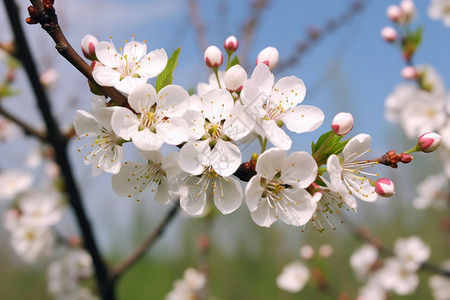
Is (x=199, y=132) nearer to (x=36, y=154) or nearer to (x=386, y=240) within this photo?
(x=36, y=154)

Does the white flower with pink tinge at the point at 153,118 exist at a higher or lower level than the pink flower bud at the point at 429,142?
higher

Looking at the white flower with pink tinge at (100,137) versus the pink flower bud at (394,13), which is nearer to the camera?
the white flower with pink tinge at (100,137)

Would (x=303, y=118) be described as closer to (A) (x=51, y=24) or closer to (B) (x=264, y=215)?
(B) (x=264, y=215)

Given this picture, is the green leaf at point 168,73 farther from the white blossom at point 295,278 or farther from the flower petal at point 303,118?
the white blossom at point 295,278

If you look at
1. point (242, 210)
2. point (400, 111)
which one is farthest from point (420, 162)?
point (242, 210)

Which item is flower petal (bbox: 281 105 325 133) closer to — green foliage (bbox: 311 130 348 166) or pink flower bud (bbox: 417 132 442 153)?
green foliage (bbox: 311 130 348 166)

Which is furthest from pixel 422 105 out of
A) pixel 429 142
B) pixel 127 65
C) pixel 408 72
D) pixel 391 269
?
pixel 127 65

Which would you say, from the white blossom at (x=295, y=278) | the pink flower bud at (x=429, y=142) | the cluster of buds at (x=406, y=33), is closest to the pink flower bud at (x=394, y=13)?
the cluster of buds at (x=406, y=33)
